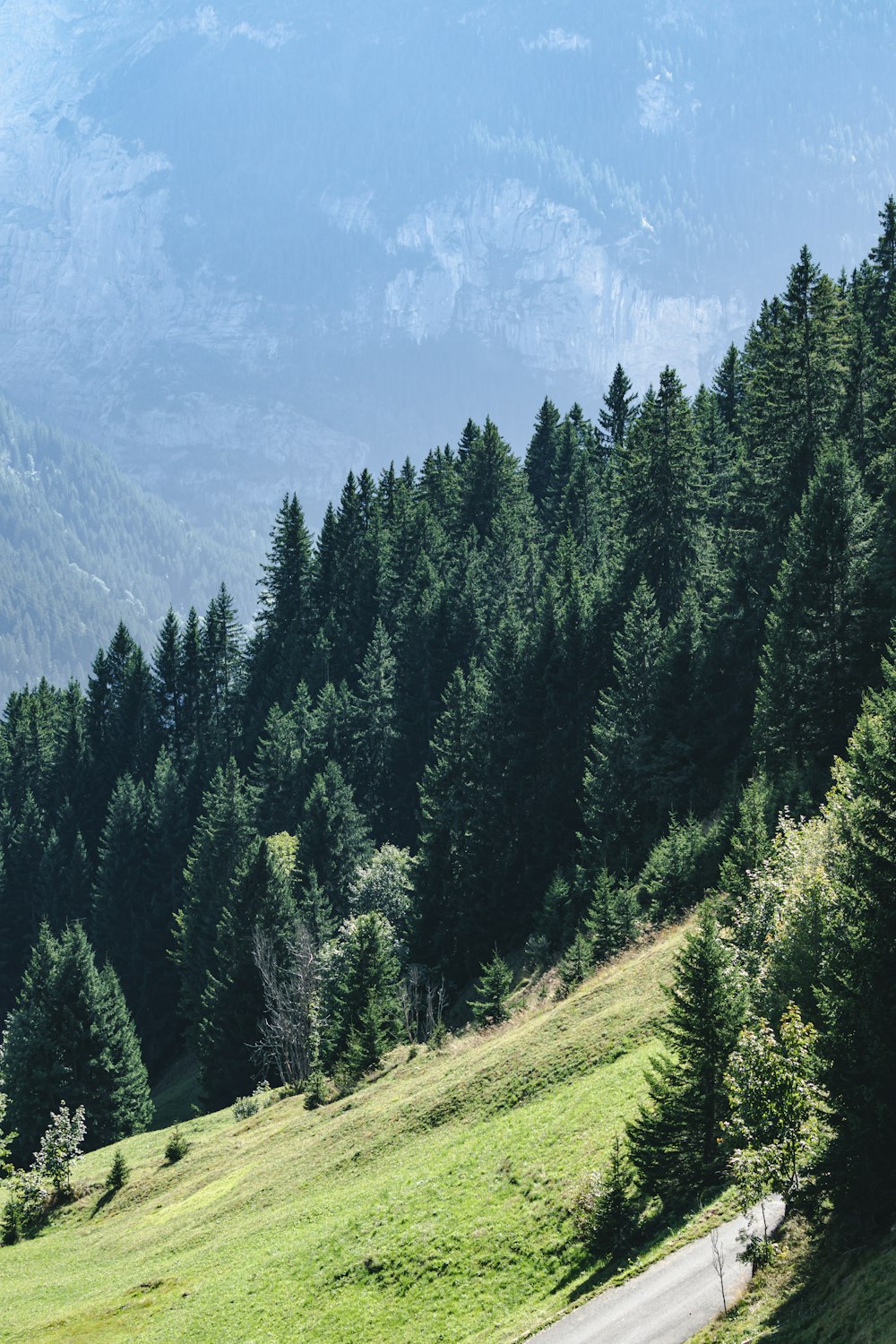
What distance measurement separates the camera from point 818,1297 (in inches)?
871

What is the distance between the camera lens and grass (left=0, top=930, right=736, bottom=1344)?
29.1 m

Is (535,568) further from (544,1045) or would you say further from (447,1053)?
(544,1045)

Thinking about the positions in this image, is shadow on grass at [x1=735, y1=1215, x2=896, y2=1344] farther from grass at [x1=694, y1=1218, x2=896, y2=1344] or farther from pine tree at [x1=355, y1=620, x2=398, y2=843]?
pine tree at [x1=355, y1=620, x2=398, y2=843]

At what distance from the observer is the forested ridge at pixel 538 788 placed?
28609 millimetres

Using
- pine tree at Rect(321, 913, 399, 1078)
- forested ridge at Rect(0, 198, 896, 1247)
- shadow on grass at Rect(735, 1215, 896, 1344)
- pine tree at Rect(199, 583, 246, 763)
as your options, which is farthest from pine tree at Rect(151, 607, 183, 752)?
shadow on grass at Rect(735, 1215, 896, 1344)

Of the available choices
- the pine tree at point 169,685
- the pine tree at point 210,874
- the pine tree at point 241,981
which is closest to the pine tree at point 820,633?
the pine tree at point 241,981

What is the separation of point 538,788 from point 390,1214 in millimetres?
44678

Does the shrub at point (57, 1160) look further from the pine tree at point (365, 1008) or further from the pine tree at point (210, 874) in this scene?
the pine tree at point (210, 874)

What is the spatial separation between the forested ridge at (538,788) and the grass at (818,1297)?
151cm

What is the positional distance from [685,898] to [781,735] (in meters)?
9.08

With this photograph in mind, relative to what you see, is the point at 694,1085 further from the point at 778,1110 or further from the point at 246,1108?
the point at 246,1108

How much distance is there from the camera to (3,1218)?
48625 millimetres

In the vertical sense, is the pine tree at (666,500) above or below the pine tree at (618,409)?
below

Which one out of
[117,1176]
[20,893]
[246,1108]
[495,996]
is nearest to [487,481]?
[20,893]
